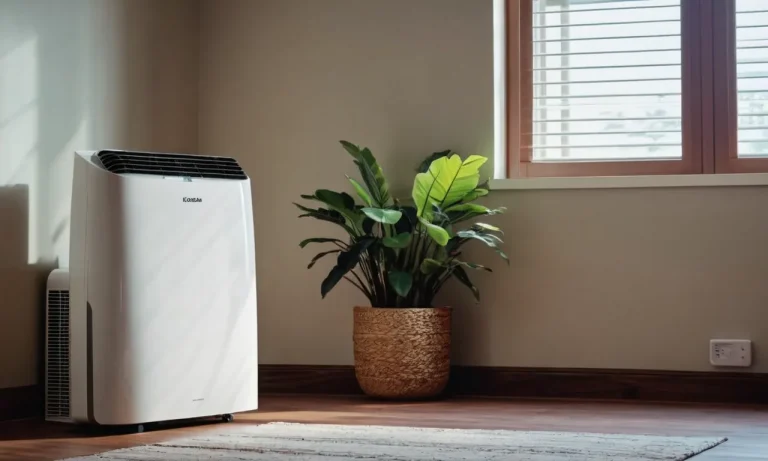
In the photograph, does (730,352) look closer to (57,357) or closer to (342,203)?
(342,203)

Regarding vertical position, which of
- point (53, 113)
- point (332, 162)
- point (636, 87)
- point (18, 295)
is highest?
point (636, 87)

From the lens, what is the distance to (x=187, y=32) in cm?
404

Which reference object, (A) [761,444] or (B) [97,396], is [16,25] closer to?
(B) [97,396]

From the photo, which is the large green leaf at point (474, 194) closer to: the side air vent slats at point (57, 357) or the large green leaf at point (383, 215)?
the large green leaf at point (383, 215)

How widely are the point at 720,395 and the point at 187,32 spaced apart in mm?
2443

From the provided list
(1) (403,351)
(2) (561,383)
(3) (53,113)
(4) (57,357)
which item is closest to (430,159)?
(1) (403,351)

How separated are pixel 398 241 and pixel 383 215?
130mm

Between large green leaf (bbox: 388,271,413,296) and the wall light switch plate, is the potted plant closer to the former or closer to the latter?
large green leaf (bbox: 388,271,413,296)

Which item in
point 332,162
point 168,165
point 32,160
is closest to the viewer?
point 168,165

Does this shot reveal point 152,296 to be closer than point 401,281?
Yes

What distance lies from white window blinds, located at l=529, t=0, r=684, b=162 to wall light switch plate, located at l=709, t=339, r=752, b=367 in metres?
0.72

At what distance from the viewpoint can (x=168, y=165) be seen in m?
2.93

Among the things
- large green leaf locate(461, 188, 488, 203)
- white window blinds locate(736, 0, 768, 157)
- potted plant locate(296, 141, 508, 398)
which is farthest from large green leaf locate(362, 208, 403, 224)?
white window blinds locate(736, 0, 768, 157)

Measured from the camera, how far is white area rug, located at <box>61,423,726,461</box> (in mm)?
2277
